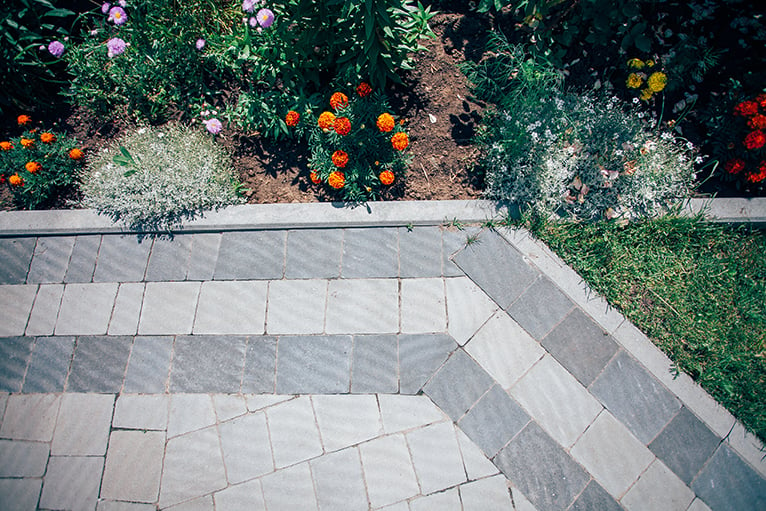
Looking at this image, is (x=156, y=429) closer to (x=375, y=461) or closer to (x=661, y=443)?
(x=375, y=461)

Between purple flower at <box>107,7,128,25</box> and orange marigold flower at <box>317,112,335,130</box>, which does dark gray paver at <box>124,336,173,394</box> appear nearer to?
orange marigold flower at <box>317,112,335,130</box>

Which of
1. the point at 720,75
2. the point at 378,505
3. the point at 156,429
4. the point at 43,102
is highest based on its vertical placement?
the point at 720,75

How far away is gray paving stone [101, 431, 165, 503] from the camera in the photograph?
2709mm

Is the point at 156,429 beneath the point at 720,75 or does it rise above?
beneath

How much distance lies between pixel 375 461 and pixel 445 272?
4.87 feet

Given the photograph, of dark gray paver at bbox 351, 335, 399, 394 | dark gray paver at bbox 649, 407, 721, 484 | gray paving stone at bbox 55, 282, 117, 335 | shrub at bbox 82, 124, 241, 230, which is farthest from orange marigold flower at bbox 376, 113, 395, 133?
dark gray paver at bbox 649, 407, 721, 484

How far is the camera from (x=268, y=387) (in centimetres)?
287

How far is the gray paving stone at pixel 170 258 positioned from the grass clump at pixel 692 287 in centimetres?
295

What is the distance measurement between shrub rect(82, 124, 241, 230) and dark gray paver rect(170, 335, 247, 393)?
106 cm

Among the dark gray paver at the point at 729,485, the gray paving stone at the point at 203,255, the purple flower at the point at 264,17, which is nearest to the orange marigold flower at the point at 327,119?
the purple flower at the point at 264,17

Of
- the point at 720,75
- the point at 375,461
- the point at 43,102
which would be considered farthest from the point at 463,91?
the point at 43,102

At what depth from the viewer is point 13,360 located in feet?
9.99

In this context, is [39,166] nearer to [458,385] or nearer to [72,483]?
[72,483]

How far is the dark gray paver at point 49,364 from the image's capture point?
9.77 feet
